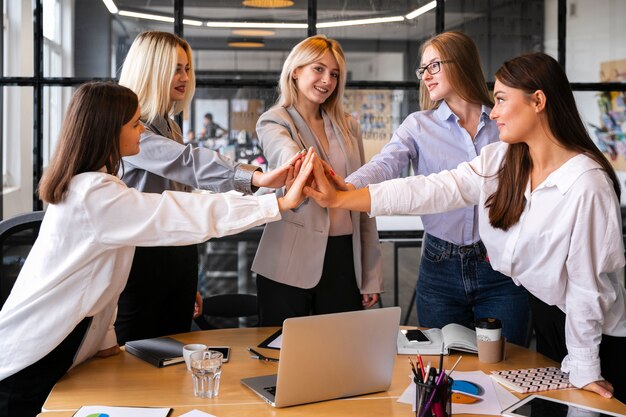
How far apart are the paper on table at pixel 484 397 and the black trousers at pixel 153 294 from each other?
4.14 ft

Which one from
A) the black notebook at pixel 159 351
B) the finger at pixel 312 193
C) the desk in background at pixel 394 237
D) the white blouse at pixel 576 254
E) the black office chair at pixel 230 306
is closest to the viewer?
the white blouse at pixel 576 254

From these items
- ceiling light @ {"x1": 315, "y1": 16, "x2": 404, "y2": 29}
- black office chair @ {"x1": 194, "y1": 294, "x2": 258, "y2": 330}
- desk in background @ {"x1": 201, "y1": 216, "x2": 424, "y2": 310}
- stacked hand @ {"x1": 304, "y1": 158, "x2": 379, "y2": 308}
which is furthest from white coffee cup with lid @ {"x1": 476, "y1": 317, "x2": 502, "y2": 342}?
ceiling light @ {"x1": 315, "y1": 16, "x2": 404, "y2": 29}

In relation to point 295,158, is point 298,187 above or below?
below

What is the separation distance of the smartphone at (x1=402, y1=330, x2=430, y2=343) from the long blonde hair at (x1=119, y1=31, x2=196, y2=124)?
1.30 metres

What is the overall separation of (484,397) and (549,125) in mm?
862

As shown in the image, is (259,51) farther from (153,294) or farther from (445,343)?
(445,343)

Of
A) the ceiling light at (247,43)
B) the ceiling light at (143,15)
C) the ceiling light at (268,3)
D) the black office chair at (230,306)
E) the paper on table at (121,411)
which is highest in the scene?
the ceiling light at (268,3)

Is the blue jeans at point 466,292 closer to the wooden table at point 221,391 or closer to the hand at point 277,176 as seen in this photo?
the wooden table at point 221,391

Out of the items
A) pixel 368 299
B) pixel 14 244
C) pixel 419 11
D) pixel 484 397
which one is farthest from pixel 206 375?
pixel 419 11

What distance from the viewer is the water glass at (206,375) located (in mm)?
1990

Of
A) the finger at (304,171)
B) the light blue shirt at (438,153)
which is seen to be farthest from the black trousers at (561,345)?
Answer: the finger at (304,171)

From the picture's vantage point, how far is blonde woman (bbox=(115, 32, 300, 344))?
2.94 meters

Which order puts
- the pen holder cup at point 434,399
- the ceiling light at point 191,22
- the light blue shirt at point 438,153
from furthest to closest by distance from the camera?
the ceiling light at point 191,22 < the light blue shirt at point 438,153 < the pen holder cup at point 434,399

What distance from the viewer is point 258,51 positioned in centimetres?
420
